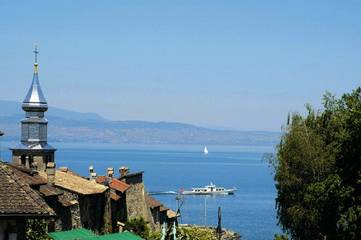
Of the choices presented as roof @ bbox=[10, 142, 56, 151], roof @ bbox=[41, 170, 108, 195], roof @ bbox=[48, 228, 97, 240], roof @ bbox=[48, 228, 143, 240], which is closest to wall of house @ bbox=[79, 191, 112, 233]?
roof @ bbox=[41, 170, 108, 195]

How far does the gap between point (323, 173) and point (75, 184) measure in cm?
1492

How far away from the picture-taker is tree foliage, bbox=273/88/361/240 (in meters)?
44.7

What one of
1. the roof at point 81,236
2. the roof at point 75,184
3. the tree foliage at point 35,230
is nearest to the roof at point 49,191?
the roof at point 75,184

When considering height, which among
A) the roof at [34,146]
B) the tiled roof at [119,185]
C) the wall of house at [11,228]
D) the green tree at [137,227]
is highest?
the roof at [34,146]

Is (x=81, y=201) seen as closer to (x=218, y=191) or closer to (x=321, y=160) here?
(x=321, y=160)

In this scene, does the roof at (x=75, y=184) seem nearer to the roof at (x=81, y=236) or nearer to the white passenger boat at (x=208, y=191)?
the roof at (x=81, y=236)

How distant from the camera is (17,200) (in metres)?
18.8

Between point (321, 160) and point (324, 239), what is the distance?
4589 mm

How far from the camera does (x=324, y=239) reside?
47.6 meters

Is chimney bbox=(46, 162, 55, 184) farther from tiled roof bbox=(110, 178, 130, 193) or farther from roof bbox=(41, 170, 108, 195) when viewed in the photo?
tiled roof bbox=(110, 178, 130, 193)

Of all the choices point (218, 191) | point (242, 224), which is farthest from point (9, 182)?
point (218, 191)

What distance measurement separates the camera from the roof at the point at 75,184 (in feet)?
160

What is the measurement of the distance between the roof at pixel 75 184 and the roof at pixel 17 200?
28.6 metres

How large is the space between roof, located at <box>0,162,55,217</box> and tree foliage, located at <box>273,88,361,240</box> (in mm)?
26886
